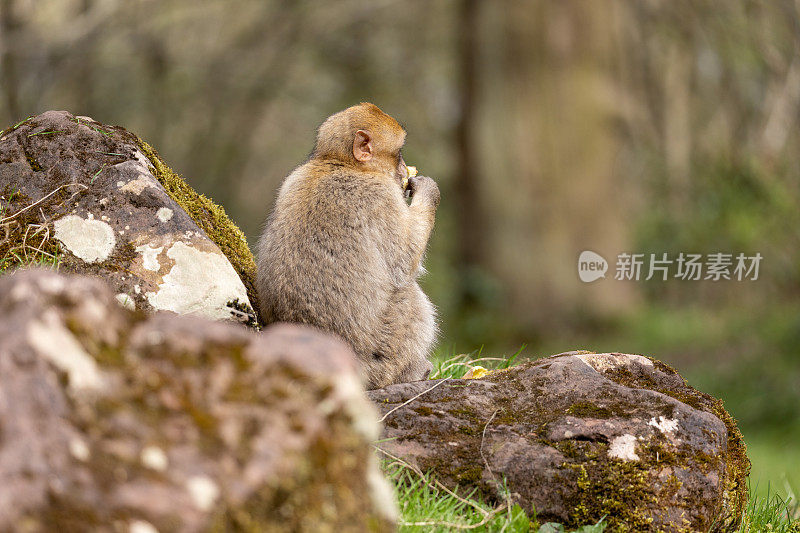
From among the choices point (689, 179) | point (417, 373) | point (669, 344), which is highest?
point (417, 373)

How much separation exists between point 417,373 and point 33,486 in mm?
2747

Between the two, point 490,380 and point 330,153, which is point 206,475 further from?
point 330,153

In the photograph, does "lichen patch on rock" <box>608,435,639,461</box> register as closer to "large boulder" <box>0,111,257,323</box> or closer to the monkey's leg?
the monkey's leg

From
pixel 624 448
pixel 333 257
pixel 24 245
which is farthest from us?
pixel 333 257

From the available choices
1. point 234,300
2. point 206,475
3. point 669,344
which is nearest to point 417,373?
point 234,300

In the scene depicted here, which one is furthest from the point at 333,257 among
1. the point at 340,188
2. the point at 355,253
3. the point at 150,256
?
the point at 150,256

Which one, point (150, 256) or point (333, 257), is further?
point (333, 257)

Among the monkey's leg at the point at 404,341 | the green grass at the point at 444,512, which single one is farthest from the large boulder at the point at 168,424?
the monkey's leg at the point at 404,341

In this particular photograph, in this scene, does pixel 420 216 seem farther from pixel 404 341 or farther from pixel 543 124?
pixel 543 124

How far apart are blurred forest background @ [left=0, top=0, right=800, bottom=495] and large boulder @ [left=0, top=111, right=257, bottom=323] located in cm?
345

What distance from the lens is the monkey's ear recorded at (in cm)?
447

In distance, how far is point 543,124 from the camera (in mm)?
10812

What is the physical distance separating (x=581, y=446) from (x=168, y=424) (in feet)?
6.48

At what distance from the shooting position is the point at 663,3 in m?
13.6
